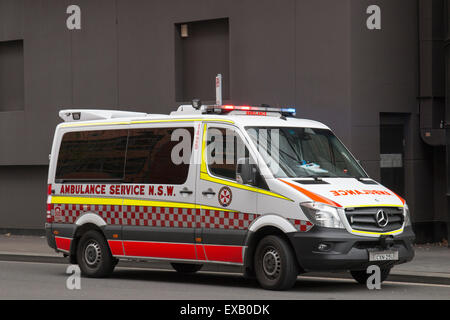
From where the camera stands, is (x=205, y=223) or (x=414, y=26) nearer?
(x=205, y=223)

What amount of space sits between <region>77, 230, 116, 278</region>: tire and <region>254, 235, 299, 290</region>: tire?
3.11 metres

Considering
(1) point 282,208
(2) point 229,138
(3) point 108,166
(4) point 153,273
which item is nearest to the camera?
(1) point 282,208

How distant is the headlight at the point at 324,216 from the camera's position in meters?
12.4

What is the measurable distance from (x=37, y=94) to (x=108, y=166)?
395 inches

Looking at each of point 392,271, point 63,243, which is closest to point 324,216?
point 392,271

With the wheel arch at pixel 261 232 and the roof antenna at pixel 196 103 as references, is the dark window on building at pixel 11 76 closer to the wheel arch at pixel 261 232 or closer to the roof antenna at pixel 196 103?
the roof antenna at pixel 196 103

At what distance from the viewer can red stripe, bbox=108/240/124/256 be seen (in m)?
14.8

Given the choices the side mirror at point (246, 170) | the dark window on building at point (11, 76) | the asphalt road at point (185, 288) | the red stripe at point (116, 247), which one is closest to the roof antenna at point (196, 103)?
the side mirror at point (246, 170)

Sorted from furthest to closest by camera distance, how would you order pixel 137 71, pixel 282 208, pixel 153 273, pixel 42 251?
1. pixel 137 71
2. pixel 42 251
3. pixel 153 273
4. pixel 282 208

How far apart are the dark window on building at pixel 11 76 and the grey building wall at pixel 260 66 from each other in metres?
0.52

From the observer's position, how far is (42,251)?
20.3 metres

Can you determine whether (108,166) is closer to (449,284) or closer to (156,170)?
(156,170)

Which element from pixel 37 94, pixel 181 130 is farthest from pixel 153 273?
pixel 37 94

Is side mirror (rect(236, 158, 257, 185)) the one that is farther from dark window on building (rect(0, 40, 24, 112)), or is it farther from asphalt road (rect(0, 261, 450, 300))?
dark window on building (rect(0, 40, 24, 112))
